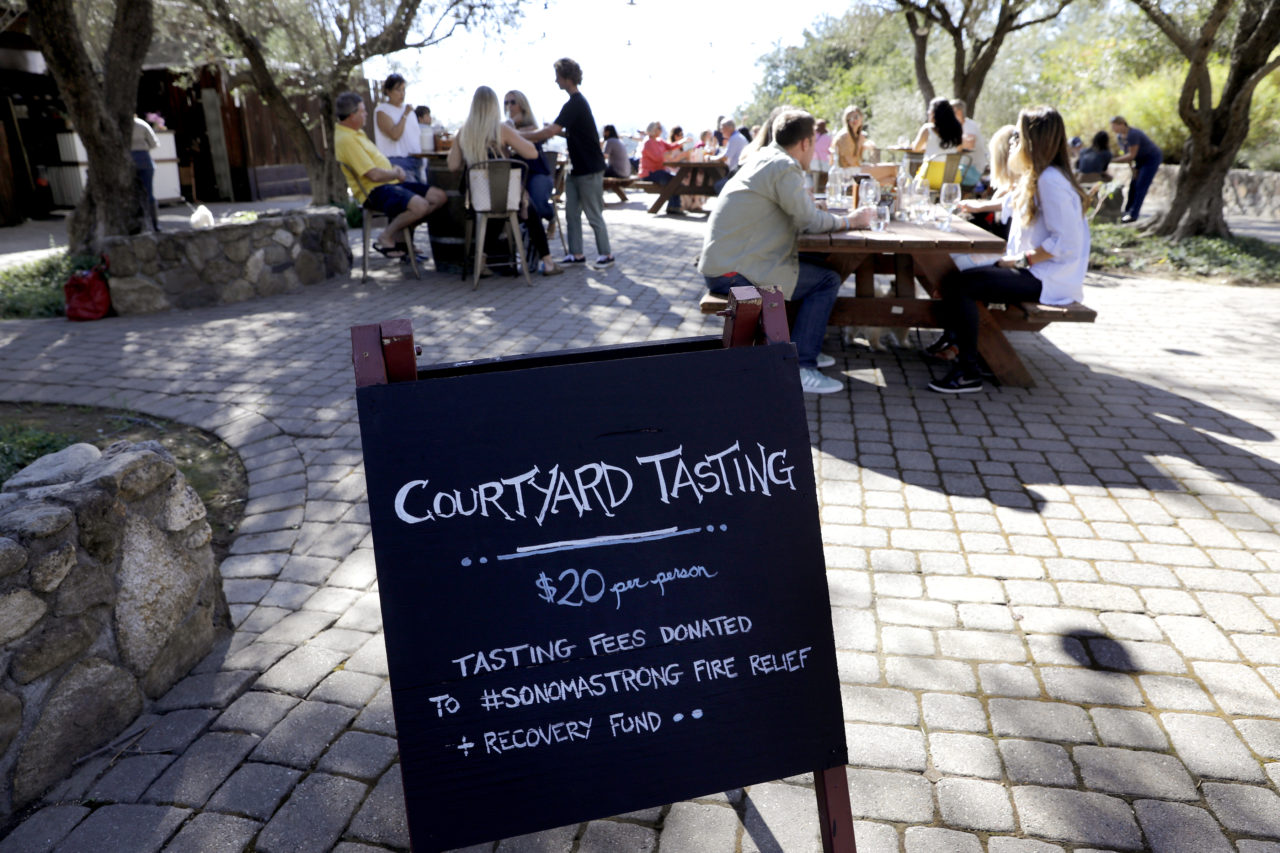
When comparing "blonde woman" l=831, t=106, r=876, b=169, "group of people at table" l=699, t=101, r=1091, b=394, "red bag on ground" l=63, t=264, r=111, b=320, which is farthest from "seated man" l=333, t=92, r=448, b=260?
"group of people at table" l=699, t=101, r=1091, b=394

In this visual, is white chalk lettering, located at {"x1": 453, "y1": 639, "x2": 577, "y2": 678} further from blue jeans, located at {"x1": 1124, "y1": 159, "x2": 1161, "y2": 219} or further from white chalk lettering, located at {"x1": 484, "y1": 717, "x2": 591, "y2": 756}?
blue jeans, located at {"x1": 1124, "y1": 159, "x2": 1161, "y2": 219}

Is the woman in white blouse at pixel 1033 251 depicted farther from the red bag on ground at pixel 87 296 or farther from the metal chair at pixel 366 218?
the red bag on ground at pixel 87 296

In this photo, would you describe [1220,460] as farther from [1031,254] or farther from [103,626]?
[103,626]

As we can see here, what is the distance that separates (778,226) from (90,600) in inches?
145

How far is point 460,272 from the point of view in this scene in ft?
28.7

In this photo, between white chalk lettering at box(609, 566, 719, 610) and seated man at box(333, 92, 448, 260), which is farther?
seated man at box(333, 92, 448, 260)

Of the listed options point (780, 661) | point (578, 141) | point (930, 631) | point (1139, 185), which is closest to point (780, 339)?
point (780, 661)

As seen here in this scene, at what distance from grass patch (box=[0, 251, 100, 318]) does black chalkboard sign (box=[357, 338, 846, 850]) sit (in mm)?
6998

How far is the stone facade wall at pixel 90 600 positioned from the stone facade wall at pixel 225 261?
Result: 17.1 ft

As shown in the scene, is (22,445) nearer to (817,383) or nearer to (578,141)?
(817,383)

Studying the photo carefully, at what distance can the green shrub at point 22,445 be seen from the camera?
3421mm

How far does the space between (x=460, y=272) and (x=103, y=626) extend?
271 inches

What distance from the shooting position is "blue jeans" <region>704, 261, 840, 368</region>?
4941 millimetres

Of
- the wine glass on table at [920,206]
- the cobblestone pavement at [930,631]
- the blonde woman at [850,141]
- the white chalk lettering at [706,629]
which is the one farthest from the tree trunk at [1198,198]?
the white chalk lettering at [706,629]
